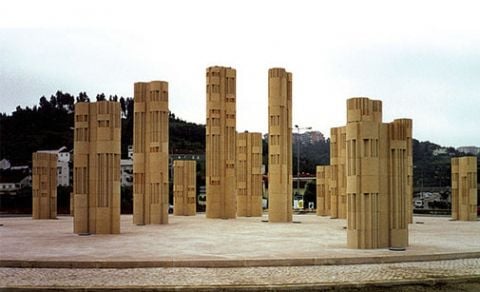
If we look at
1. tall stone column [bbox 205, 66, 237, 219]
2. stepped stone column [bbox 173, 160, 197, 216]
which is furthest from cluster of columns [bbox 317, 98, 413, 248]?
stepped stone column [bbox 173, 160, 197, 216]

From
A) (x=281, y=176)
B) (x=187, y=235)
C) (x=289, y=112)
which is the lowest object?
(x=187, y=235)

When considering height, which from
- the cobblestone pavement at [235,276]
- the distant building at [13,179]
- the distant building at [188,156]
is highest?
the distant building at [188,156]

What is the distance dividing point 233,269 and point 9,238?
36.1 ft

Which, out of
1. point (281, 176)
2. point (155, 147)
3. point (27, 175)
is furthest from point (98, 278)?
point (27, 175)

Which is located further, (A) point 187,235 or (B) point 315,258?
(A) point 187,235

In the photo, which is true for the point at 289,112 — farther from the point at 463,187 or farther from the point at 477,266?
the point at 477,266

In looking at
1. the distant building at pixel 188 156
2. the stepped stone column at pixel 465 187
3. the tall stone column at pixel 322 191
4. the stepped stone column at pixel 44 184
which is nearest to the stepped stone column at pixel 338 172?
the tall stone column at pixel 322 191

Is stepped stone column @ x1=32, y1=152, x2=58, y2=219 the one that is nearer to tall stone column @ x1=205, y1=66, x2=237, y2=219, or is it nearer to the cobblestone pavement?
tall stone column @ x1=205, y1=66, x2=237, y2=219

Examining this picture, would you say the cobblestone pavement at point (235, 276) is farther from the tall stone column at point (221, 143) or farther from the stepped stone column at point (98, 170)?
the tall stone column at point (221, 143)

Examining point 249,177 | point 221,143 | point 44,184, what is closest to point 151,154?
point 221,143

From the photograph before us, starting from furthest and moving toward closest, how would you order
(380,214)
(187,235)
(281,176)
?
(281,176) < (187,235) < (380,214)

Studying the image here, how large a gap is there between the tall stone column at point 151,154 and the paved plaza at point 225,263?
9.50 m

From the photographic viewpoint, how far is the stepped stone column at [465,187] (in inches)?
1465

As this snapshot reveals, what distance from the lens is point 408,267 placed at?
52.6ft
